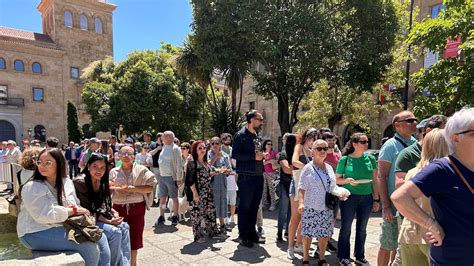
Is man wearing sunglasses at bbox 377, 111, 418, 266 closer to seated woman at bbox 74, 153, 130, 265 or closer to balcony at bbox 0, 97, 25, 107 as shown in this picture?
seated woman at bbox 74, 153, 130, 265

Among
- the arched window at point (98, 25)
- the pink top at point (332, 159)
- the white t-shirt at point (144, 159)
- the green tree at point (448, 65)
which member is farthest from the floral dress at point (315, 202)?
the arched window at point (98, 25)

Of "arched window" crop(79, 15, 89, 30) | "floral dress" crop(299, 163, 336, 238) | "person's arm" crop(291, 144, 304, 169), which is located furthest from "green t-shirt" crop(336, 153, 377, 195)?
"arched window" crop(79, 15, 89, 30)

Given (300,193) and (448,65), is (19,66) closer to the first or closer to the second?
(448,65)

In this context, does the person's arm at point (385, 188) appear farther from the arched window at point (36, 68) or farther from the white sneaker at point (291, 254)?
the arched window at point (36, 68)

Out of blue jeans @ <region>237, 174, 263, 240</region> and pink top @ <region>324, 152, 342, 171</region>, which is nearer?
blue jeans @ <region>237, 174, 263, 240</region>

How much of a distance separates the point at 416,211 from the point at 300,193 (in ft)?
7.11

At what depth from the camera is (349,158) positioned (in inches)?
173

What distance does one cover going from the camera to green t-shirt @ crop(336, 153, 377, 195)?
165 inches

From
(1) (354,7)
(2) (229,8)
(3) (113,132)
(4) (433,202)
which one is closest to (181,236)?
(4) (433,202)

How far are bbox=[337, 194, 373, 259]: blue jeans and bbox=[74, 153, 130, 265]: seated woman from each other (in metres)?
2.67

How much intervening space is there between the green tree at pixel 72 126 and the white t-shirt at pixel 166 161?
32.8m

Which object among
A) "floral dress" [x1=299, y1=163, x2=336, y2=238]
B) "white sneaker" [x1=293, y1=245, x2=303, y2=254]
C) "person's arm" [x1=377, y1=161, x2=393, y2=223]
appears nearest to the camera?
"person's arm" [x1=377, y1=161, x2=393, y2=223]

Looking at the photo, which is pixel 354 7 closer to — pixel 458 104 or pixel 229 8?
pixel 229 8

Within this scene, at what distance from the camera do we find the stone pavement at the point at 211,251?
4.61 m
